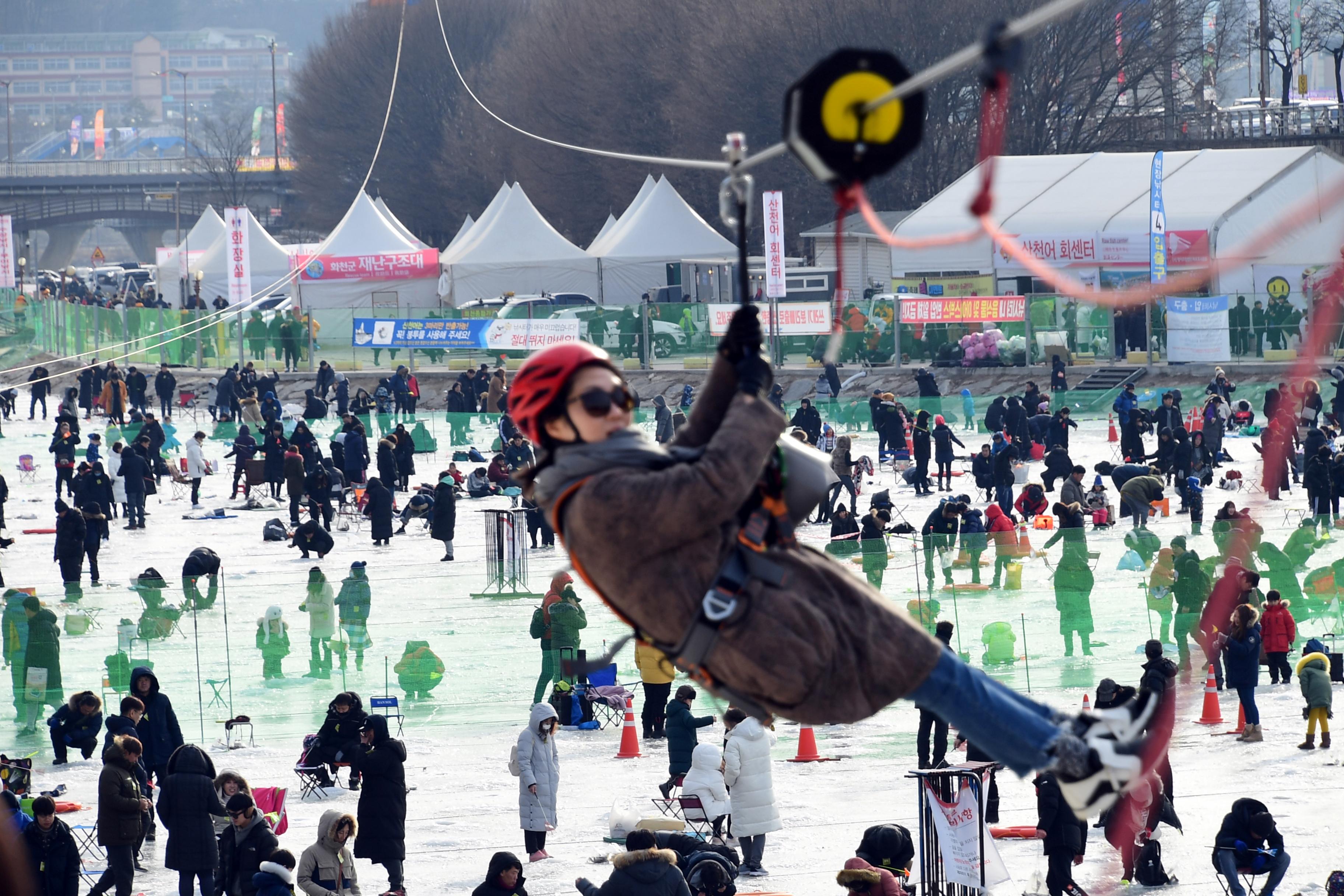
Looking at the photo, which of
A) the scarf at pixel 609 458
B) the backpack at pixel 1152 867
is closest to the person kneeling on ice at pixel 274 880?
the backpack at pixel 1152 867

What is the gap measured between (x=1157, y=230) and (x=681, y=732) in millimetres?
23209

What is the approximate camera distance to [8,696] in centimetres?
1495

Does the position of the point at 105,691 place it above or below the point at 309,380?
below

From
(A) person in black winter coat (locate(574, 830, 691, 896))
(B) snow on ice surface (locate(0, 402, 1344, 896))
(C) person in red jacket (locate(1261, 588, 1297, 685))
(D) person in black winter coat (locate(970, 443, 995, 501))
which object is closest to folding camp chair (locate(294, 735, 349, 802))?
(B) snow on ice surface (locate(0, 402, 1344, 896))

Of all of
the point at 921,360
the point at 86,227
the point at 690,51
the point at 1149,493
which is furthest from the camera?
the point at 86,227

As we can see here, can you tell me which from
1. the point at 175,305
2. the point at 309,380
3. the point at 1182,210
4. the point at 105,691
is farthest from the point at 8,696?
the point at 175,305

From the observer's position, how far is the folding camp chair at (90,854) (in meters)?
12.3

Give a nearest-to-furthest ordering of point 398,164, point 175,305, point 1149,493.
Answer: point 1149,493
point 175,305
point 398,164

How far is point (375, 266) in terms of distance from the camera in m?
45.8

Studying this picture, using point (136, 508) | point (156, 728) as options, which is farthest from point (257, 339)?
point (156, 728)

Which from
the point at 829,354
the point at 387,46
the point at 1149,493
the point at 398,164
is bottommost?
the point at 1149,493

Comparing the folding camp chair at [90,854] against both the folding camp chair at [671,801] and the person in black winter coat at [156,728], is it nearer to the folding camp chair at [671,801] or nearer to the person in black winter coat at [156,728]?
the person in black winter coat at [156,728]

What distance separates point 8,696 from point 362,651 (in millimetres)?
2865

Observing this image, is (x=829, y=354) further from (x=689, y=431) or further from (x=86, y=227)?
(x=86, y=227)
